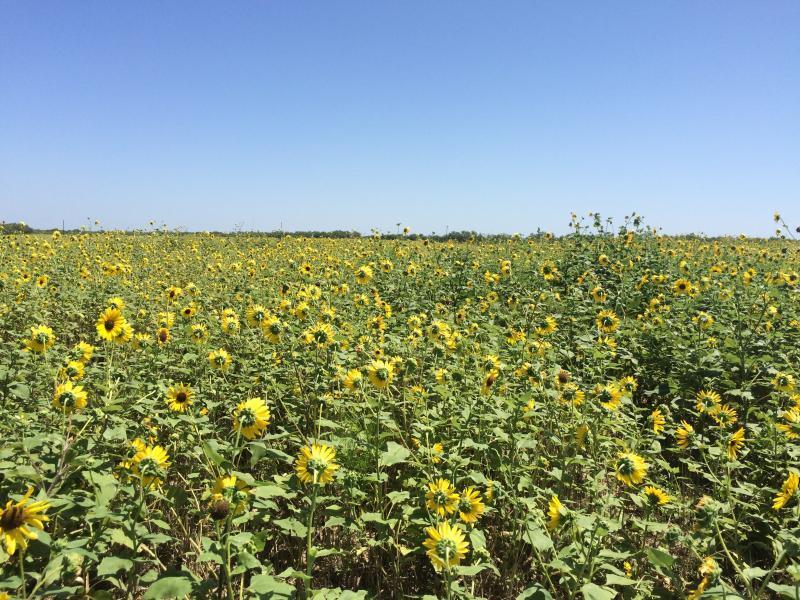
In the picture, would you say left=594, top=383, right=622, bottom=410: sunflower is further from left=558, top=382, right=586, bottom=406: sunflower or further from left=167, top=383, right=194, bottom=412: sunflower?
left=167, top=383, right=194, bottom=412: sunflower

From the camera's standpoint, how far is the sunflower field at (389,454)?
1.65m

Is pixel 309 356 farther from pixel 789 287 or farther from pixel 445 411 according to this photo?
pixel 789 287

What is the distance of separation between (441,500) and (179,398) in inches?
60.3

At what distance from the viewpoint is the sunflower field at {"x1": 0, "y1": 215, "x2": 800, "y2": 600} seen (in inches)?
64.9

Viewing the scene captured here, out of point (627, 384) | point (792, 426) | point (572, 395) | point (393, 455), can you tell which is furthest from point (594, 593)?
point (627, 384)

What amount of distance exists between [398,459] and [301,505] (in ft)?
3.10

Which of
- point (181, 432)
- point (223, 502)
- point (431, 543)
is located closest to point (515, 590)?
point (431, 543)

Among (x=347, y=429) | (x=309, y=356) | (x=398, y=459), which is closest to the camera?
(x=398, y=459)

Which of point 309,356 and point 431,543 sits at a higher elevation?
point 309,356

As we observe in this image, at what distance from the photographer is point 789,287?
20.7ft

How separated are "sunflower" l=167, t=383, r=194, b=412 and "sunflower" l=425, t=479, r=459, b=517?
141 cm

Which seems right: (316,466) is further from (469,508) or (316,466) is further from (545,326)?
(545,326)

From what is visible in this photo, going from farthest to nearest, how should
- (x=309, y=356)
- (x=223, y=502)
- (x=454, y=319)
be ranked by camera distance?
(x=454, y=319) < (x=309, y=356) < (x=223, y=502)

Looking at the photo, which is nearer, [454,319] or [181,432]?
[181,432]
